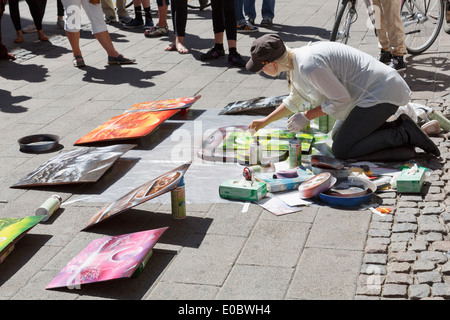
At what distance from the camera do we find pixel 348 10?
7.49 meters

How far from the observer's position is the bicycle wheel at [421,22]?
7.65 meters

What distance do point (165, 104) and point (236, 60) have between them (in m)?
1.88

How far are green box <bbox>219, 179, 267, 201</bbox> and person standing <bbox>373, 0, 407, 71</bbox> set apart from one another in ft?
9.89

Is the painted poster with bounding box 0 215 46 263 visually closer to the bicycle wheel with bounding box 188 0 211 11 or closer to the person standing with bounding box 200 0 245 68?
the person standing with bounding box 200 0 245 68

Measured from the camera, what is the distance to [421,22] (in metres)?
7.58

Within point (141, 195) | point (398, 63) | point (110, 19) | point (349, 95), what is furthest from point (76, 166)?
point (110, 19)

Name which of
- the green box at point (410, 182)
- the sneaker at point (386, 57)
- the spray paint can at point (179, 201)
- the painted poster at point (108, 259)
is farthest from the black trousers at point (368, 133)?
the sneaker at point (386, 57)

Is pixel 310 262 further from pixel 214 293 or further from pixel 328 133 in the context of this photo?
pixel 328 133

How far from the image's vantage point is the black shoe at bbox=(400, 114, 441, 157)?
4828mm

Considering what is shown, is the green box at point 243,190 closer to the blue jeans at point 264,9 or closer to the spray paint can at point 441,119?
the spray paint can at point 441,119

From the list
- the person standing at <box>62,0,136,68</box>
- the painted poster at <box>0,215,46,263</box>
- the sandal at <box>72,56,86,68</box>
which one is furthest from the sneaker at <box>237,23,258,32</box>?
the painted poster at <box>0,215,46,263</box>

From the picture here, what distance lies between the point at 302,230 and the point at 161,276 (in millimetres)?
901

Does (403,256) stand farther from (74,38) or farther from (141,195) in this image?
(74,38)

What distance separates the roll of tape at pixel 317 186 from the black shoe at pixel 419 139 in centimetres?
82
